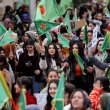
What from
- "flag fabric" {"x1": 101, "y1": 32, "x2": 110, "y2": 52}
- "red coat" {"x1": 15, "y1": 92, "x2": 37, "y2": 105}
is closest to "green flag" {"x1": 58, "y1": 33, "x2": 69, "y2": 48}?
"flag fabric" {"x1": 101, "y1": 32, "x2": 110, "y2": 52}

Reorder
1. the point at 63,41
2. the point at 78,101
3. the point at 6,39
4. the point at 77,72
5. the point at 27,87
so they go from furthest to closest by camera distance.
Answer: the point at 63,41 < the point at 6,39 < the point at 77,72 < the point at 27,87 < the point at 78,101

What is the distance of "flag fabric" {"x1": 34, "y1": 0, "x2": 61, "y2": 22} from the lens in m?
17.9

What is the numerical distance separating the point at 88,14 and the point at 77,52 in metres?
8.88

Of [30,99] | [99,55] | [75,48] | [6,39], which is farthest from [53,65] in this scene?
[30,99]

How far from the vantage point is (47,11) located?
1817 centimetres

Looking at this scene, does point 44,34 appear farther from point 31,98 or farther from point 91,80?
point 31,98

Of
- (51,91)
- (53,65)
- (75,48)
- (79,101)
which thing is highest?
(79,101)

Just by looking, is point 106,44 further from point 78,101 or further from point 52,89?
point 78,101

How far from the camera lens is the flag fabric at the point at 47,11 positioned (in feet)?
58.9

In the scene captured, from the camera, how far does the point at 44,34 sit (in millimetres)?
17297

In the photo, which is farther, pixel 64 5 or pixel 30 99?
pixel 64 5

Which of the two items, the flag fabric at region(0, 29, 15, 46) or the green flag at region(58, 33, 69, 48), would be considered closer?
the flag fabric at region(0, 29, 15, 46)

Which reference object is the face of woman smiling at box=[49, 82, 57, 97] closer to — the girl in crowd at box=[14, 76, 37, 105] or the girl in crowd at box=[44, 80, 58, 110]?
the girl in crowd at box=[44, 80, 58, 110]

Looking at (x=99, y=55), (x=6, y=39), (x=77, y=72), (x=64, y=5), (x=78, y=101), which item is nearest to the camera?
(x=78, y=101)
